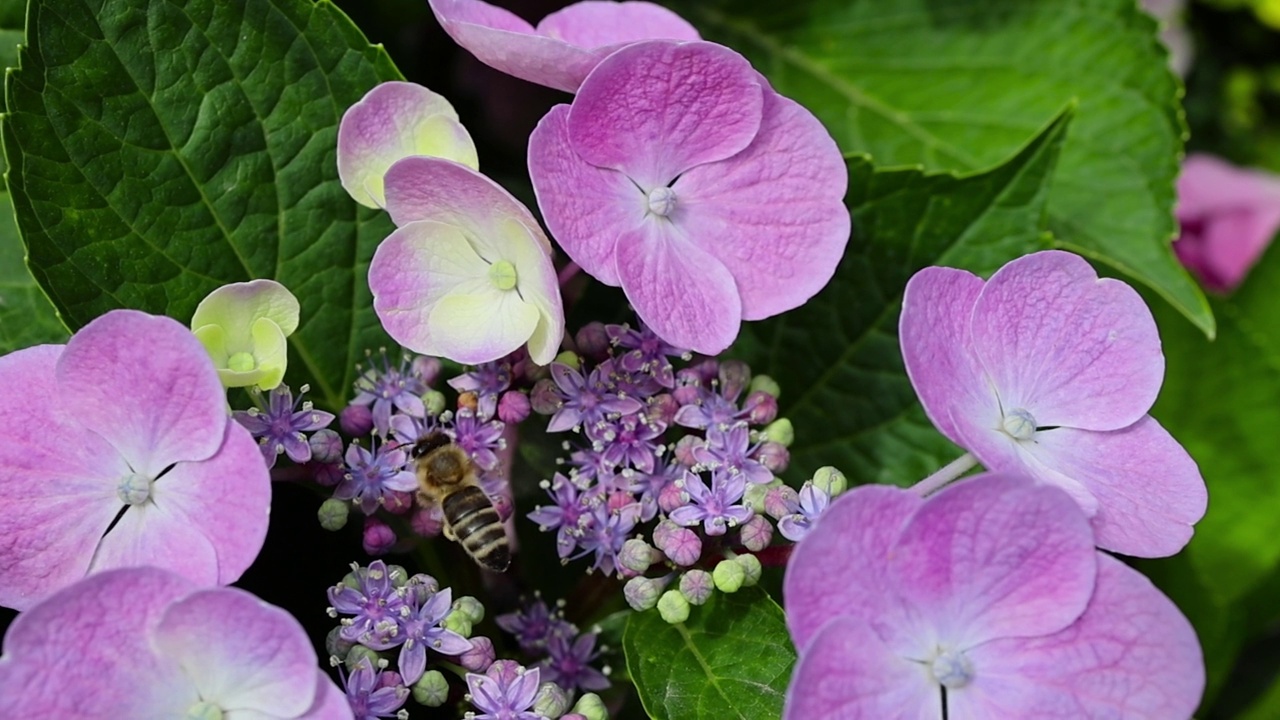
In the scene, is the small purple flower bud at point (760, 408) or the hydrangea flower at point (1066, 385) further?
the small purple flower bud at point (760, 408)

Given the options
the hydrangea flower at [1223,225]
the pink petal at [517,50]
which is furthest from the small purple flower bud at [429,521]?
the hydrangea flower at [1223,225]

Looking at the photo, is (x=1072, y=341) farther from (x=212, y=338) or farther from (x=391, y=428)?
(x=212, y=338)

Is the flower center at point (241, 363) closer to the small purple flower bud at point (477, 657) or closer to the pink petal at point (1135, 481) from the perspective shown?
the small purple flower bud at point (477, 657)

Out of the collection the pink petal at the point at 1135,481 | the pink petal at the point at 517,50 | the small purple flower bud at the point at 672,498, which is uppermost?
the pink petal at the point at 517,50

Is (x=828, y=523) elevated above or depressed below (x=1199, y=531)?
above

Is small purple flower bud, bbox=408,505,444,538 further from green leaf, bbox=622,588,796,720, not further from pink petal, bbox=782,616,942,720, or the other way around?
pink petal, bbox=782,616,942,720

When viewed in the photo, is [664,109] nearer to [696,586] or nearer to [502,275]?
[502,275]


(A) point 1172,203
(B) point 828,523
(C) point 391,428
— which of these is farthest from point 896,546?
(A) point 1172,203

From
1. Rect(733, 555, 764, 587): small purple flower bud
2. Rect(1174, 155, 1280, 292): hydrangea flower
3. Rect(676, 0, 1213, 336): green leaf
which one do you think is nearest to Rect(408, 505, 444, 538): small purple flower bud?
Rect(733, 555, 764, 587): small purple flower bud
